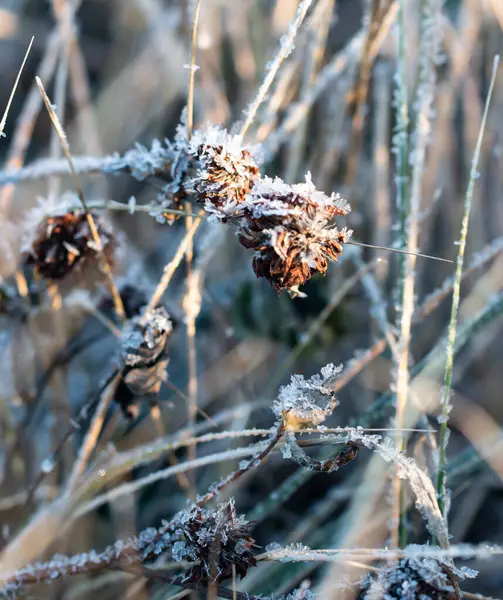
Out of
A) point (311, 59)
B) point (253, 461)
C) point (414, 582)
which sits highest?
point (311, 59)

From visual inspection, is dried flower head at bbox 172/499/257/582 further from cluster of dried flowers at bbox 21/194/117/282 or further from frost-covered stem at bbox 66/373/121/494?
cluster of dried flowers at bbox 21/194/117/282

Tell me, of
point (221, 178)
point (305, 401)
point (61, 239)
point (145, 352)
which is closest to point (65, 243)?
point (61, 239)

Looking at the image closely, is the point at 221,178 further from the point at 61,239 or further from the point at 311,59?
the point at 311,59

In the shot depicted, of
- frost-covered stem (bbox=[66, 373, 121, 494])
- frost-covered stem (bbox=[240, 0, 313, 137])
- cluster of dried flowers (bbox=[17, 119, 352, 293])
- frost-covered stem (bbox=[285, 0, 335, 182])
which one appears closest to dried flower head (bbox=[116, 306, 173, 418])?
frost-covered stem (bbox=[66, 373, 121, 494])

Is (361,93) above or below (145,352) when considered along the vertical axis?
above

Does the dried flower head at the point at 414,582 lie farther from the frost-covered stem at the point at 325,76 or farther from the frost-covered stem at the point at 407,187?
the frost-covered stem at the point at 325,76

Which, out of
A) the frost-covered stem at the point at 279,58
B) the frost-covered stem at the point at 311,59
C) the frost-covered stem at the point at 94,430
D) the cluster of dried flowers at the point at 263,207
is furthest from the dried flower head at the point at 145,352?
the frost-covered stem at the point at 311,59
